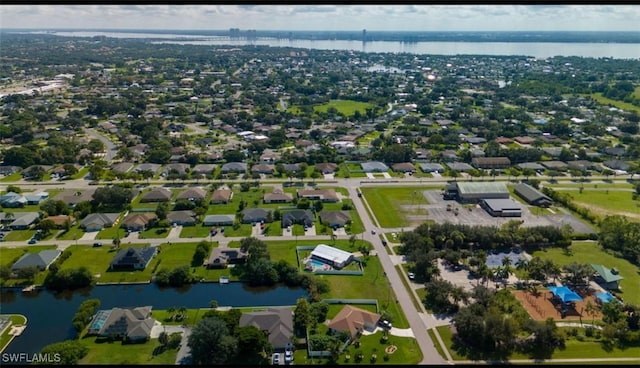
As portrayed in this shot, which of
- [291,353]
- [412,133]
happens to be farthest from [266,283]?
[412,133]

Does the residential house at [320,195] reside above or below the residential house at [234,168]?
below

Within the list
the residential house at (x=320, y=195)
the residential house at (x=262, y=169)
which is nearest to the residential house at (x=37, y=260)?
the residential house at (x=320, y=195)

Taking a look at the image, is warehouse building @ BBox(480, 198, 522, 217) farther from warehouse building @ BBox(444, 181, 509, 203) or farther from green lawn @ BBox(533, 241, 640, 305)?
green lawn @ BBox(533, 241, 640, 305)

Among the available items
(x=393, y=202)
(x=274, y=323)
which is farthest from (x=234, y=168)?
(x=274, y=323)

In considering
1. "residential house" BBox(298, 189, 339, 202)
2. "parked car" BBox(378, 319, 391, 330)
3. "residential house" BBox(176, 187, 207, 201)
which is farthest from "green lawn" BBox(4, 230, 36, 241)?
"parked car" BBox(378, 319, 391, 330)

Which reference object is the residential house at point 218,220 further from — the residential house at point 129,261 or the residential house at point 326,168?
the residential house at point 326,168

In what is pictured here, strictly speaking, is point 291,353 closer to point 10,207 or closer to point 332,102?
point 10,207
